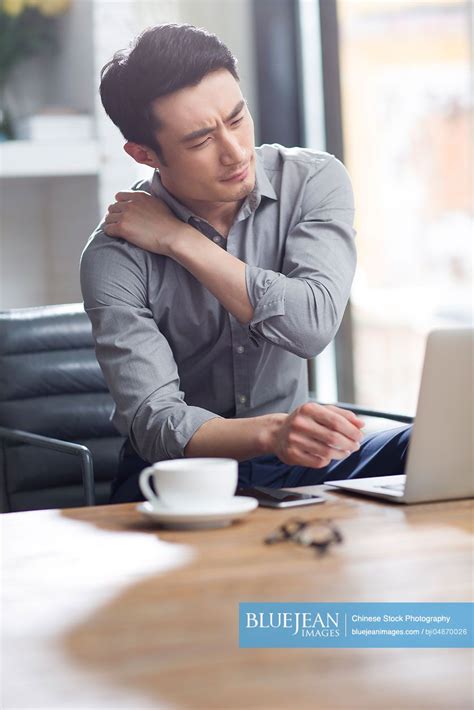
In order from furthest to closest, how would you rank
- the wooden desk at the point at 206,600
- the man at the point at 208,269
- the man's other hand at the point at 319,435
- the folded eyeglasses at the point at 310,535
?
the man at the point at 208,269, the man's other hand at the point at 319,435, the folded eyeglasses at the point at 310,535, the wooden desk at the point at 206,600

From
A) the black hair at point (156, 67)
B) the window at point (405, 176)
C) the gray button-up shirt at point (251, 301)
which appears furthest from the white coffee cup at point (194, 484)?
the window at point (405, 176)

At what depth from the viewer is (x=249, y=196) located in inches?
72.5

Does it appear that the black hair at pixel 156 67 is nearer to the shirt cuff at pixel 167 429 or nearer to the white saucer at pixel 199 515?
the shirt cuff at pixel 167 429

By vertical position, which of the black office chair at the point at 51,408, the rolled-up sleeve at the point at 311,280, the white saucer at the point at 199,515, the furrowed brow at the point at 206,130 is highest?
the furrowed brow at the point at 206,130

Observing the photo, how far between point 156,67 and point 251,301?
428 millimetres

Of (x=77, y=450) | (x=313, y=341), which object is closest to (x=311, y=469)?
(x=313, y=341)

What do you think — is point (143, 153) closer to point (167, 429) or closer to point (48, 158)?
point (167, 429)

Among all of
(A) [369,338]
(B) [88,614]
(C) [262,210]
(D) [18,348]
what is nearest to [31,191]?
(A) [369,338]

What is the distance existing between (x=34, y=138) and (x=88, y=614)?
2.65 m

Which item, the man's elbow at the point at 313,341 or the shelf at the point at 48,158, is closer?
the man's elbow at the point at 313,341

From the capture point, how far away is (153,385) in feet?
5.25

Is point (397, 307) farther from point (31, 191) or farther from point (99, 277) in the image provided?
point (99, 277)

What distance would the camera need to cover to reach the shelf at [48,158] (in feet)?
10.5

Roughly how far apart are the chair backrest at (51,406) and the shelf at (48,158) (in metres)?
1.04
